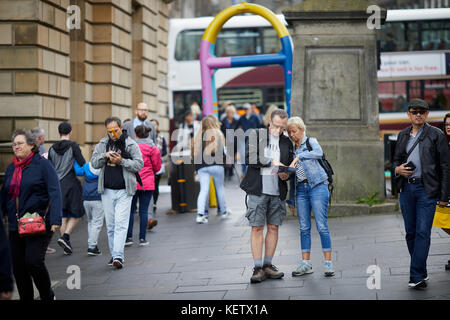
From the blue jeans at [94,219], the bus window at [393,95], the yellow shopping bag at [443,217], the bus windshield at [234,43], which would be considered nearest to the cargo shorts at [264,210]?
the yellow shopping bag at [443,217]

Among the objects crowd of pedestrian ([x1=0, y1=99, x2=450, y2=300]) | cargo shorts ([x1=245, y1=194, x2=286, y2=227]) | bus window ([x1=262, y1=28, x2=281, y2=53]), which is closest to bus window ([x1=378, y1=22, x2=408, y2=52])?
bus window ([x1=262, y1=28, x2=281, y2=53])

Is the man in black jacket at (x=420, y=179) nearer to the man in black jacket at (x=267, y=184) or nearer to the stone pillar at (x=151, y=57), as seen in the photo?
the man in black jacket at (x=267, y=184)

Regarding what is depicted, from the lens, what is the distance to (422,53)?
70.9ft

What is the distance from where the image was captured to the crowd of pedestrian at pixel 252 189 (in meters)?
5.84

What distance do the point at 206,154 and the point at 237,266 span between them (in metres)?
4.20

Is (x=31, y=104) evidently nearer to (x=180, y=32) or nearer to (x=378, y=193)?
(x=378, y=193)

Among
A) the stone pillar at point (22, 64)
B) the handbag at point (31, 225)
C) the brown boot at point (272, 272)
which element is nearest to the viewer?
the handbag at point (31, 225)

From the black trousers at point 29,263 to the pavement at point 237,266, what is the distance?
56cm

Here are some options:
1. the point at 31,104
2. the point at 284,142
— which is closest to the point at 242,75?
the point at 31,104

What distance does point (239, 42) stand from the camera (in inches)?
936

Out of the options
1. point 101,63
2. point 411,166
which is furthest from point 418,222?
point 101,63

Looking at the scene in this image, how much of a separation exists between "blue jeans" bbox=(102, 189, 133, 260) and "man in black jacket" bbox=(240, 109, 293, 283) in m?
1.78

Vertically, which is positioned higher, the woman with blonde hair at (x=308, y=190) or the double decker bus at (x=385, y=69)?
the double decker bus at (x=385, y=69)

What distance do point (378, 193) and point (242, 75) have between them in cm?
1310
